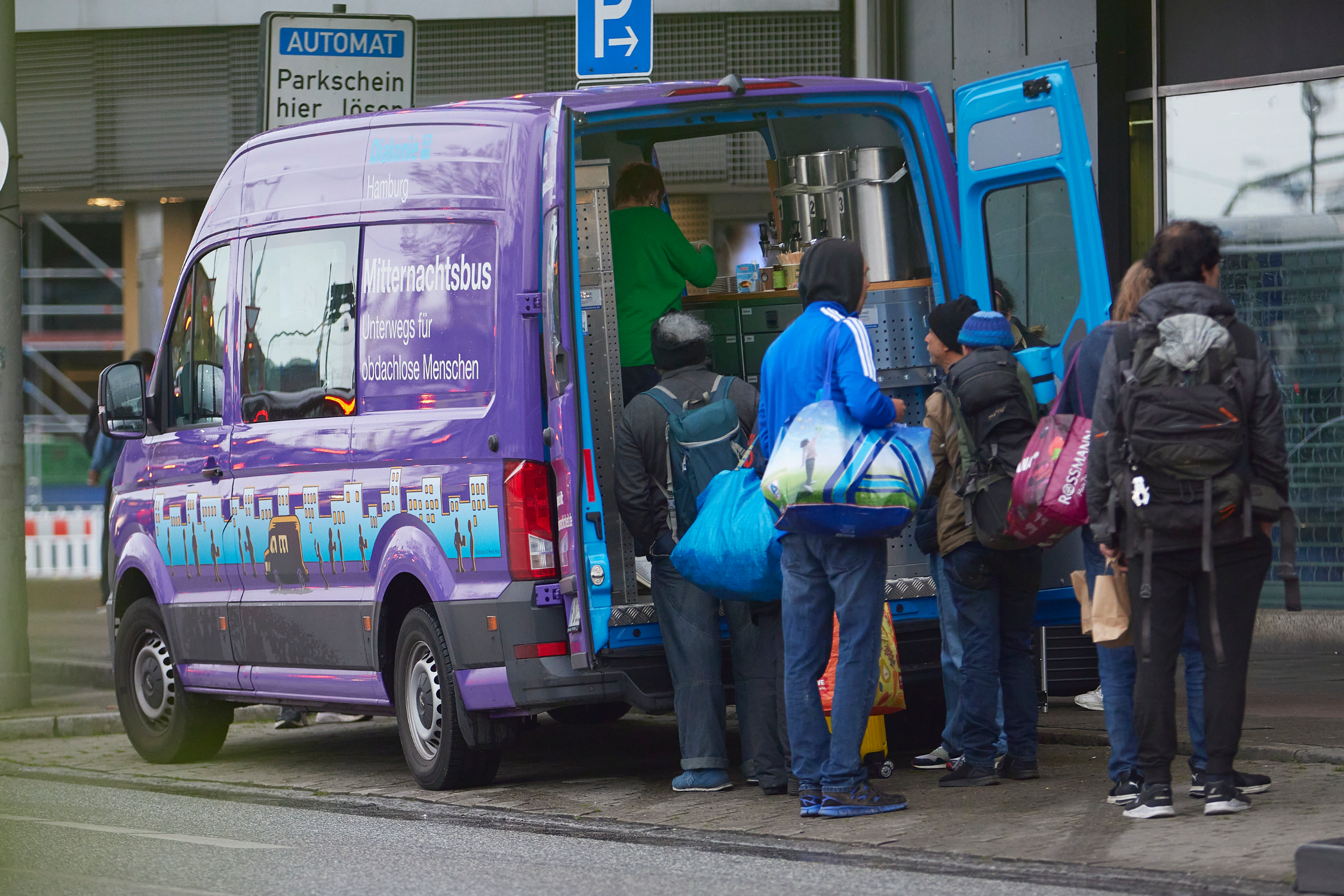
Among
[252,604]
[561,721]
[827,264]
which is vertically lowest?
[561,721]

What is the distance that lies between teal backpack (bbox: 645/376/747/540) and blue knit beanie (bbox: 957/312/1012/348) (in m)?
0.97

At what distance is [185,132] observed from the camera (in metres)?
16.6

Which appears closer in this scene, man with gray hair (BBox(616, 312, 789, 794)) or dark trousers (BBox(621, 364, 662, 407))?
man with gray hair (BBox(616, 312, 789, 794))

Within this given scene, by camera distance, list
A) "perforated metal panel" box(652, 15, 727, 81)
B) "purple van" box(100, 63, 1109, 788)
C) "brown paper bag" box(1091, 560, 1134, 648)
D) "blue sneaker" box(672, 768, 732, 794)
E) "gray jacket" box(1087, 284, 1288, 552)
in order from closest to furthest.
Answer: "gray jacket" box(1087, 284, 1288, 552), "brown paper bag" box(1091, 560, 1134, 648), "purple van" box(100, 63, 1109, 788), "blue sneaker" box(672, 768, 732, 794), "perforated metal panel" box(652, 15, 727, 81)

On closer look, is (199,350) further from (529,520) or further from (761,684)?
(761,684)

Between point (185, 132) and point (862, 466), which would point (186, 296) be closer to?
point (862, 466)

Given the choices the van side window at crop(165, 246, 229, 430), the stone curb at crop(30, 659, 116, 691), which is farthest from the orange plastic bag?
the stone curb at crop(30, 659, 116, 691)

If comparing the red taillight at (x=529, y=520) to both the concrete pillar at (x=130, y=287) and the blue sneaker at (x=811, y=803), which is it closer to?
the blue sneaker at (x=811, y=803)

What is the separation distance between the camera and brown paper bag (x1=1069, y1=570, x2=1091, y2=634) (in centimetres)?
654

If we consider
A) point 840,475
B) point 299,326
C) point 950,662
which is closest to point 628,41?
point 299,326

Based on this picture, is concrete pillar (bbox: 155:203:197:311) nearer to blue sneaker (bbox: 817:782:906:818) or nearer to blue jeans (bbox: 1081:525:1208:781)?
blue sneaker (bbox: 817:782:906:818)

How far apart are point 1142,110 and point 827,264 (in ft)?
20.0

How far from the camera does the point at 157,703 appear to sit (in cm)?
928

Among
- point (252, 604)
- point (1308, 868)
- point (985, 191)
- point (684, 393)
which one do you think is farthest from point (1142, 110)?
point (1308, 868)
